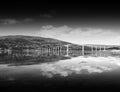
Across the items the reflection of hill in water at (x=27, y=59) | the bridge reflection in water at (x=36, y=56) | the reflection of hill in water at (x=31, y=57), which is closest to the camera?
the reflection of hill in water at (x=27, y=59)

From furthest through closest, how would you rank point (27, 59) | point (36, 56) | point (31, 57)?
point (36, 56), point (31, 57), point (27, 59)

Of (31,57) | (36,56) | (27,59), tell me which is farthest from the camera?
(36,56)

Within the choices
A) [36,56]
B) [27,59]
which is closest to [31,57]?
[36,56]

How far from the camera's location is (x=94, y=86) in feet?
32.2

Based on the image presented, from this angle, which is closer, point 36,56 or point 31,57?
point 31,57

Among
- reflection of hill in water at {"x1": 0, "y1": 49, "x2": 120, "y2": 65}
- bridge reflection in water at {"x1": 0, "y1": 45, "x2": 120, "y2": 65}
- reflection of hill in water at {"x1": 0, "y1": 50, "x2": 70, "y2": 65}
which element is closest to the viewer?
reflection of hill in water at {"x1": 0, "y1": 50, "x2": 70, "y2": 65}

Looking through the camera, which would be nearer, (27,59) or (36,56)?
(27,59)

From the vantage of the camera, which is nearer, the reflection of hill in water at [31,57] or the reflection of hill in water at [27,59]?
the reflection of hill in water at [27,59]

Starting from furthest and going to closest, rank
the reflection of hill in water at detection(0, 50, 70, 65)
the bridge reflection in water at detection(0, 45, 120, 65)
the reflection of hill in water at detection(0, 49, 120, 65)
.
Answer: the bridge reflection in water at detection(0, 45, 120, 65)
the reflection of hill in water at detection(0, 49, 120, 65)
the reflection of hill in water at detection(0, 50, 70, 65)

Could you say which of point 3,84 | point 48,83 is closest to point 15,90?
point 3,84

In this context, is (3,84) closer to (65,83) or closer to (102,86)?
(65,83)

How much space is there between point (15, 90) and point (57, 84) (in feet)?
8.64

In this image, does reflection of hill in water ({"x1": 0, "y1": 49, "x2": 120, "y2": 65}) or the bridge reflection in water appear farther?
the bridge reflection in water

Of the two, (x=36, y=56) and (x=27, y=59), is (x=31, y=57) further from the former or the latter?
(x=27, y=59)
